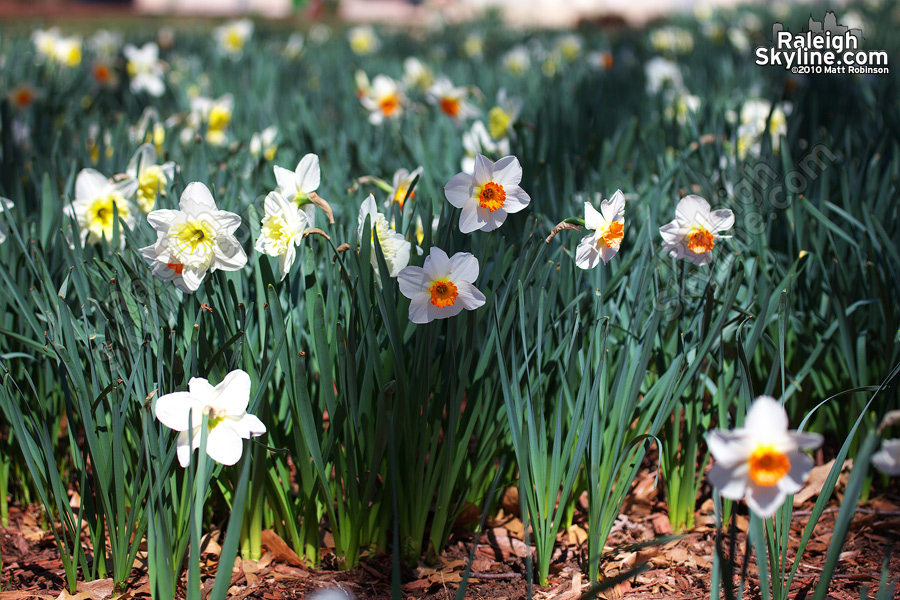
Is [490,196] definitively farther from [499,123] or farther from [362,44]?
[362,44]

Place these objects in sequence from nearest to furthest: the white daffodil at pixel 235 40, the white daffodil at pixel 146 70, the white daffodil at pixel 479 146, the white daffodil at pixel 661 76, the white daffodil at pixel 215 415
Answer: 1. the white daffodil at pixel 215 415
2. the white daffodil at pixel 479 146
3. the white daffodil at pixel 146 70
4. the white daffodil at pixel 661 76
5. the white daffodil at pixel 235 40

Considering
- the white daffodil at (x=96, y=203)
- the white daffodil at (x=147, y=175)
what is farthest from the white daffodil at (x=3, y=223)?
the white daffodil at (x=147, y=175)

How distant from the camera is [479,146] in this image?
2.39 meters

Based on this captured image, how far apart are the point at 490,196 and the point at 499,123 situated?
55.3 inches

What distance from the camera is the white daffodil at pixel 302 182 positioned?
135cm

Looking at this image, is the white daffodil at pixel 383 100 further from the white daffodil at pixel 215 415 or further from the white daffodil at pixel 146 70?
the white daffodil at pixel 215 415

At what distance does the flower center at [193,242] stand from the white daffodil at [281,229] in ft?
0.27

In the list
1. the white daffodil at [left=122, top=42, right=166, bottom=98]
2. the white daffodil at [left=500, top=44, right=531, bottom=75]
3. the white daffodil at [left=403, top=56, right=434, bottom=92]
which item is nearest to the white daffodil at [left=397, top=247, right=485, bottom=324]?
the white daffodil at [left=122, top=42, right=166, bottom=98]

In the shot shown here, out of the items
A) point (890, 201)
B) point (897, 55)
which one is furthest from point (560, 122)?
point (897, 55)

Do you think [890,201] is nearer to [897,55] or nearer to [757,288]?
[757,288]

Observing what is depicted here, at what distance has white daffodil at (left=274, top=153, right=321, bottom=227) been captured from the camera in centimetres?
135

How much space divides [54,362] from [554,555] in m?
1.12

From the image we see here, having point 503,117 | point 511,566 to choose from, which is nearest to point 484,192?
point 511,566

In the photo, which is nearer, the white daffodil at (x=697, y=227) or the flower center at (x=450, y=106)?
the white daffodil at (x=697, y=227)
